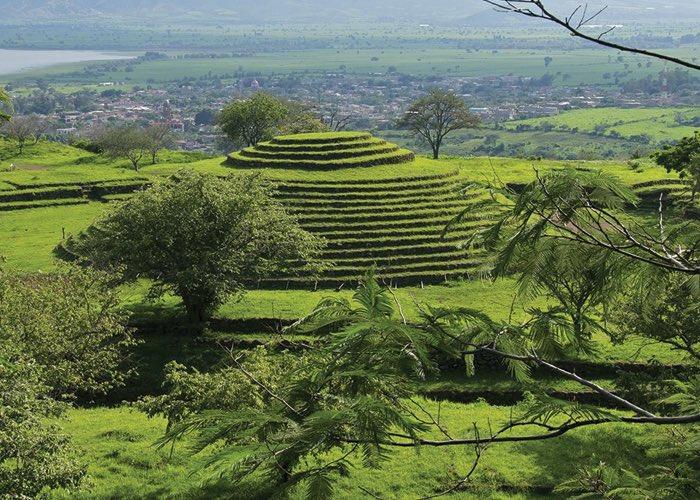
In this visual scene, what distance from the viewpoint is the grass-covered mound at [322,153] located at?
146ft

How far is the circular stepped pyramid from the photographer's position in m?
36.2

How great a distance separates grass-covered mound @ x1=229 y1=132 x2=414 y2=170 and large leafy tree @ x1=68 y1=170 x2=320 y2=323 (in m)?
14.3

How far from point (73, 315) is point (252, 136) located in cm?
4929

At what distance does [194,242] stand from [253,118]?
4182 centimetres

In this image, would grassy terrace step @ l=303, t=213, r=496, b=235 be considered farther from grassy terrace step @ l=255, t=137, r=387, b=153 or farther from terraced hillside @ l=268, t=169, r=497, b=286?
grassy terrace step @ l=255, t=137, r=387, b=153

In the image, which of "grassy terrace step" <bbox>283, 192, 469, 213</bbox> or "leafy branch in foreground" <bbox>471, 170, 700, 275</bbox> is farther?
"grassy terrace step" <bbox>283, 192, 469, 213</bbox>

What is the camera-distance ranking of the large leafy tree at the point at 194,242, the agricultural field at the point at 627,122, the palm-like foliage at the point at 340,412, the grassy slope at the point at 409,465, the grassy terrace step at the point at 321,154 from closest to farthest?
the palm-like foliage at the point at 340,412 < the grassy slope at the point at 409,465 < the large leafy tree at the point at 194,242 < the grassy terrace step at the point at 321,154 < the agricultural field at the point at 627,122

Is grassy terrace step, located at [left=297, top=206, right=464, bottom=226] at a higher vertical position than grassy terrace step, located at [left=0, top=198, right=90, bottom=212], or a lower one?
higher

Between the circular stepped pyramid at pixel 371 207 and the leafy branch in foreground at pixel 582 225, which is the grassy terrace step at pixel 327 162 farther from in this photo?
the leafy branch in foreground at pixel 582 225

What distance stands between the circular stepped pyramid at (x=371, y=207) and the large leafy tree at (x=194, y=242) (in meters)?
5.13

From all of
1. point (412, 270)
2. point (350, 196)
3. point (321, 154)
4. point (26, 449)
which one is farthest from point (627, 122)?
point (26, 449)

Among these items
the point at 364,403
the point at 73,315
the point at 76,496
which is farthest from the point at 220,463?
the point at 73,315

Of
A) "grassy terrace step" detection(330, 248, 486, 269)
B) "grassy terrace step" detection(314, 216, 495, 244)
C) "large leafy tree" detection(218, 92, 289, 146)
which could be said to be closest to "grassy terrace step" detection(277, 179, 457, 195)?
"grassy terrace step" detection(314, 216, 495, 244)

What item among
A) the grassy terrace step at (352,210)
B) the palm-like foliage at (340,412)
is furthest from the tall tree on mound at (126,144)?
the palm-like foliage at (340,412)
